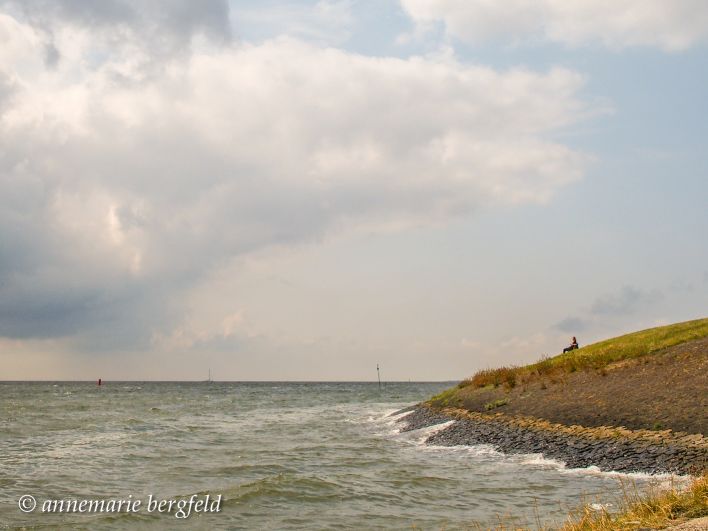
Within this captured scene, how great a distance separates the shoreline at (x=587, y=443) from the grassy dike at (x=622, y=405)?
3.2 inches

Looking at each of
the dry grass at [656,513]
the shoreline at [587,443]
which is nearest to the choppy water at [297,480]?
the shoreline at [587,443]

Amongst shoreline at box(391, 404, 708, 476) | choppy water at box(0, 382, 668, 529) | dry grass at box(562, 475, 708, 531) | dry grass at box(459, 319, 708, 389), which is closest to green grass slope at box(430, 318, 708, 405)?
dry grass at box(459, 319, 708, 389)

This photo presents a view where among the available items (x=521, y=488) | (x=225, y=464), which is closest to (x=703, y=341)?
(x=521, y=488)

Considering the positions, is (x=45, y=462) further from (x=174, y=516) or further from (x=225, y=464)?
(x=174, y=516)

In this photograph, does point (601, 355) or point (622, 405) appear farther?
point (601, 355)

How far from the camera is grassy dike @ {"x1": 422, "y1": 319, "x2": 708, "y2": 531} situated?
12.4 m

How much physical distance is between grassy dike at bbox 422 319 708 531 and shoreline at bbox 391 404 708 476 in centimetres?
8

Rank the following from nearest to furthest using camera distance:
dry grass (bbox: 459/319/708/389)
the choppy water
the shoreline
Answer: the choppy water < the shoreline < dry grass (bbox: 459/319/708/389)

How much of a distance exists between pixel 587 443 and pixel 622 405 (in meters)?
3.95

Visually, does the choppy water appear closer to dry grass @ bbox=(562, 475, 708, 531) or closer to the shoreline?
the shoreline

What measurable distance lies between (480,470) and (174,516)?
12.4 metres

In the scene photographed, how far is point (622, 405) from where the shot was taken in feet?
95.7

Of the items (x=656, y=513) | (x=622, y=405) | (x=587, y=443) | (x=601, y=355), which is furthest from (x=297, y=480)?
(x=601, y=355)

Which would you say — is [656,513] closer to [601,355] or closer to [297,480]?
[297,480]
